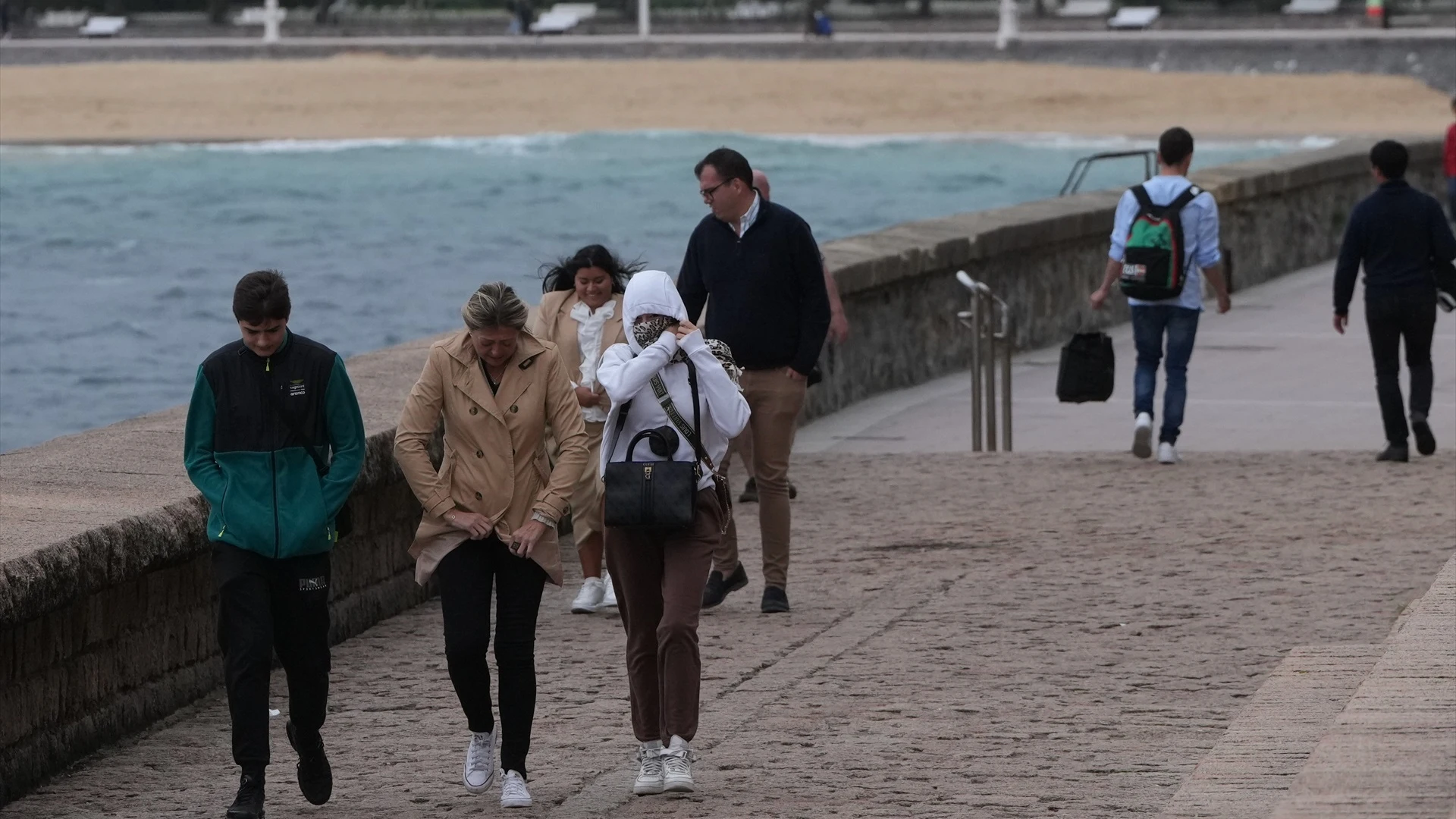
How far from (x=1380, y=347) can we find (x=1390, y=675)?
6.18m

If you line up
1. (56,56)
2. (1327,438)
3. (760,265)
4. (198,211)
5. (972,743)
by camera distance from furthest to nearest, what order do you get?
1. (56,56)
2. (198,211)
3. (1327,438)
4. (760,265)
5. (972,743)

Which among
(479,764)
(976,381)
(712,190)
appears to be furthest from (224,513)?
(976,381)

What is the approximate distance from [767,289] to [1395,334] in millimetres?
4481

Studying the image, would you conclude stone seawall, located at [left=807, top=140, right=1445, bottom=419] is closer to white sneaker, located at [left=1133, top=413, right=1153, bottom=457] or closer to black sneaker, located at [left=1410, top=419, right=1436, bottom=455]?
white sneaker, located at [left=1133, top=413, right=1153, bottom=457]

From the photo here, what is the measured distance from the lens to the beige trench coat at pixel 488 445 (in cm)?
652

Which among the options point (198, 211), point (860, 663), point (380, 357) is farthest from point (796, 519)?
point (198, 211)

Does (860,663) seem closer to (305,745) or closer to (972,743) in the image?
(972,743)

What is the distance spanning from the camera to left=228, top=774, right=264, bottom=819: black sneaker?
20.5ft

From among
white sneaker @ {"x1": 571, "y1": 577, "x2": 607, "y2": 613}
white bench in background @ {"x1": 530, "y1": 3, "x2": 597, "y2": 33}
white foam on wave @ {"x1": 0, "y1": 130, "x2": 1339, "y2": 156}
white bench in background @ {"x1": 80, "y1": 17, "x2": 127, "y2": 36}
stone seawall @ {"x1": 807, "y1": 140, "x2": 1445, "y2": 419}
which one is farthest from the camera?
white bench in background @ {"x1": 530, "y1": 3, "x2": 597, "y2": 33}

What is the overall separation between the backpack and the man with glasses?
344cm

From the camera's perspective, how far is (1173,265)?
11.9 metres

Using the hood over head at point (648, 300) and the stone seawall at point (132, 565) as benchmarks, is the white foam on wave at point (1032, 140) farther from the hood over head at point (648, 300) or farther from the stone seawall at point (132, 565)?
the hood over head at point (648, 300)

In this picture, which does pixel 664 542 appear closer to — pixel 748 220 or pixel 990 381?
pixel 748 220

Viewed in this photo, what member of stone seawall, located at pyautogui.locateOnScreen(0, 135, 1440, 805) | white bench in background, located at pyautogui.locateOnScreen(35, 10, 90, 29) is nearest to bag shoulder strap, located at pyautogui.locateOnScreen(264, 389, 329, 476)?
stone seawall, located at pyautogui.locateOnScreen(0, 135, 1440, 805)
